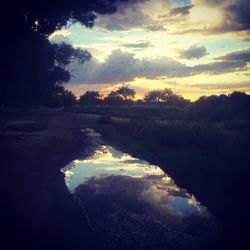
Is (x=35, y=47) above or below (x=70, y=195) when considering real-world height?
above

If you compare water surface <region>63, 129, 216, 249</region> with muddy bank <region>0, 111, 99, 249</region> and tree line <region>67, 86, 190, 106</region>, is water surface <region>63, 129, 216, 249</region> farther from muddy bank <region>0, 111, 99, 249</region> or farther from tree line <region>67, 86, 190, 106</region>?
tree line <region>67, 86, 190, 106</region>

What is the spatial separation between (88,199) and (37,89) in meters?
12.0

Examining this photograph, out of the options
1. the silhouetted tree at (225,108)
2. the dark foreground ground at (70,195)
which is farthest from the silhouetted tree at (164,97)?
the dark foreground ground at (70,195)

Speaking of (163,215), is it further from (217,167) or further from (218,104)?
(218,104)

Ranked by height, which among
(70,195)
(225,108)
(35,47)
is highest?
(35,47)

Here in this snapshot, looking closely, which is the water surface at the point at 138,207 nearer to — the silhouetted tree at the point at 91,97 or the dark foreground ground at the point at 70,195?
the dark foreground ground at the point at 70,195

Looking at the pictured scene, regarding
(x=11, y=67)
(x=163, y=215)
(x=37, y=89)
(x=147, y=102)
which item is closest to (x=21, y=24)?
(x=11, y=67)

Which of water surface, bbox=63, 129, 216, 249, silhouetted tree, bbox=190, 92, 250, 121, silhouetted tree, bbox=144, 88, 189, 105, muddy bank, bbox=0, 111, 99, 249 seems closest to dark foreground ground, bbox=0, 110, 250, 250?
muddy bank, bbox=0, 111, 99, 249

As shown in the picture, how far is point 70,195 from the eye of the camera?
10.8m

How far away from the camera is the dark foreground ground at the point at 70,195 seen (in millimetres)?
7465

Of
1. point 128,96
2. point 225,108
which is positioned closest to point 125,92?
point 128,96

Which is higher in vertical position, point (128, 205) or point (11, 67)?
point (11, 67)

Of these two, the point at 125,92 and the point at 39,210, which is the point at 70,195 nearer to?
the point at 39,210

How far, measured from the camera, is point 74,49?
22.2 meters
